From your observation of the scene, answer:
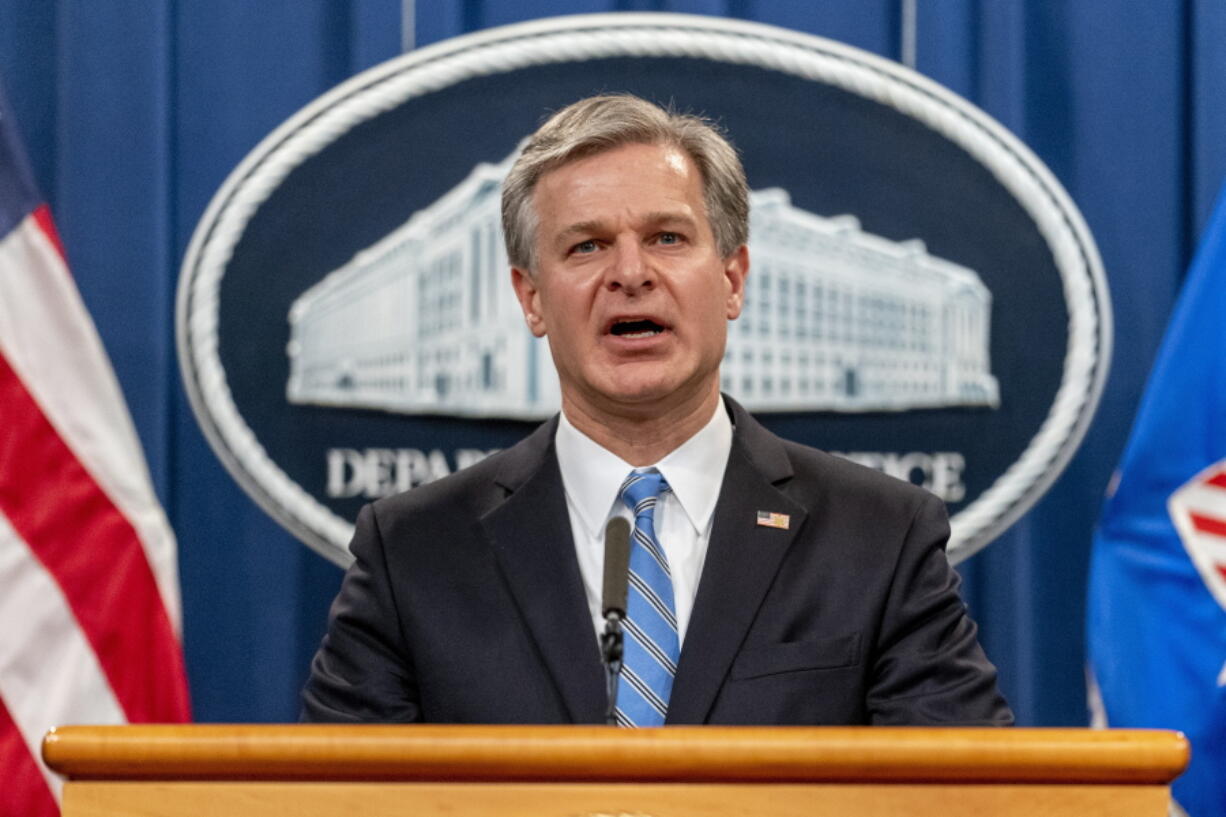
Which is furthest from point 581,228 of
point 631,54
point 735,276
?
point 631,54

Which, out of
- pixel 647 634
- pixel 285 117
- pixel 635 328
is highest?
pixel 285 117

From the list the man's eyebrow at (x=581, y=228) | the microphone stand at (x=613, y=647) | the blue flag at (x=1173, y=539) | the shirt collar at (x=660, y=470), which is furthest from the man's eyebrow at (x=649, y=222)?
the blue flag at (x=1173, y=539)

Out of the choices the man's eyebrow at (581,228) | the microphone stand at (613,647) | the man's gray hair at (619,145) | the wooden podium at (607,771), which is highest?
the man's gray hair at (619,145)

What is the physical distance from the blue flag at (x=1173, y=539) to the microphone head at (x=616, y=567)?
116 cm

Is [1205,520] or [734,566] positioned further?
[1205,520]

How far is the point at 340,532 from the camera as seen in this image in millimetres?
2197

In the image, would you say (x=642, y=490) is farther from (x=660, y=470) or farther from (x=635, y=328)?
(x=635, y=328)

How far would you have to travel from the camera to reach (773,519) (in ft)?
5.08

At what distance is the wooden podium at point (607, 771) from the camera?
0.91 metres

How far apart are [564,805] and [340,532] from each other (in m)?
1.34

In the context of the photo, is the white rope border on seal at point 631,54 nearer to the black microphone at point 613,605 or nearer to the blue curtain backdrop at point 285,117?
the blue curtain backdrop at point 285,117

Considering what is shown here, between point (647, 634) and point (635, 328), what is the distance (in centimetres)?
36

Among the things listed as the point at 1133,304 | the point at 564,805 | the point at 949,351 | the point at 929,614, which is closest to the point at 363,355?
the point at 949,351

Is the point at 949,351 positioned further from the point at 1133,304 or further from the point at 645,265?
the point at 645,265
